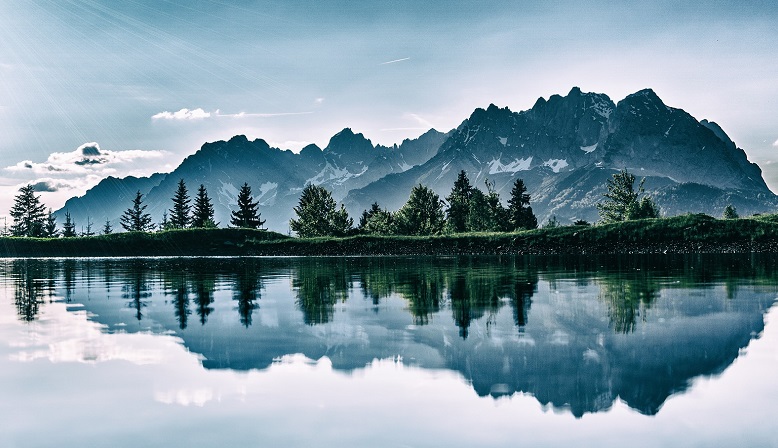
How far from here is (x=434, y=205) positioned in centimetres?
14312

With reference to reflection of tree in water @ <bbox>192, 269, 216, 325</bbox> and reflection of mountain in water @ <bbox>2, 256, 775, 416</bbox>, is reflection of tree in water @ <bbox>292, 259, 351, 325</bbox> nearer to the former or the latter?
reflection of mountain in water @ <bbox>2, 256, 775, 416</bbox>

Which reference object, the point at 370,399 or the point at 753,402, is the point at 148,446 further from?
the point at 753,402

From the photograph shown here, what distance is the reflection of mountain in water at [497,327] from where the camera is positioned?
12.6 m

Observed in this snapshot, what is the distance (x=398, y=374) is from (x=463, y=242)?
9872 centimetres

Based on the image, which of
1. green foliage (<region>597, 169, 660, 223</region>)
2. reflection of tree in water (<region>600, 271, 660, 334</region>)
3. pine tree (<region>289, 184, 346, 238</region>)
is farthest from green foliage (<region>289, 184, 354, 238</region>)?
reflection of tree in water (<region>600, 271, 660, 334</region>)

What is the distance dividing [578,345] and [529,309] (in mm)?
7231

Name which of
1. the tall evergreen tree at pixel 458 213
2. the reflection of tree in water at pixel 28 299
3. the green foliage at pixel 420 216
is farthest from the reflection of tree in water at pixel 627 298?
the tall evergreen tree at pixel 458 213

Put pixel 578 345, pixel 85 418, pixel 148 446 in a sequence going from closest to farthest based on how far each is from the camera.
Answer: pixel 148 446, pixel 85 418, pixel 578 345

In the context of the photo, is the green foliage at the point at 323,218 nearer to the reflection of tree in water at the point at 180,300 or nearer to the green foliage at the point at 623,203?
the green foliage at the point at 623,203

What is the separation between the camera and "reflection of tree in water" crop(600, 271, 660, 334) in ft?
62.8

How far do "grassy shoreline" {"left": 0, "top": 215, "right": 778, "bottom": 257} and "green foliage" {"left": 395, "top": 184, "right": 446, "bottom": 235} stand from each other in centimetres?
1796

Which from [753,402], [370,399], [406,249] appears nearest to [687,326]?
[753,402]

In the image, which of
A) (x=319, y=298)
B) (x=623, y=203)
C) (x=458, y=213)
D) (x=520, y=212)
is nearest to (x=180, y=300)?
(x=319, y=298)

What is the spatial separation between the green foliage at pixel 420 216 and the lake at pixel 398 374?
11074 cm
